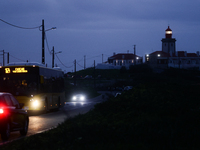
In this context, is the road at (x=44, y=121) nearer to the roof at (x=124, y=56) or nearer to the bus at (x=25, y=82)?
the bus at (x=25, y=82)

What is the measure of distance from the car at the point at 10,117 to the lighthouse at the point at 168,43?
142037mm

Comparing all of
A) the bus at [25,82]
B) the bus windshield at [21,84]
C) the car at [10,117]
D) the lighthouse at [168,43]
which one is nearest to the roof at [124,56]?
the lighthouse at [168,43]

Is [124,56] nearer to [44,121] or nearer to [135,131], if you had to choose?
[44,121]

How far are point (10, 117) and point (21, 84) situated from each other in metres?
11.0

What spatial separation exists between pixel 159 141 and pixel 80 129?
3.15 meters

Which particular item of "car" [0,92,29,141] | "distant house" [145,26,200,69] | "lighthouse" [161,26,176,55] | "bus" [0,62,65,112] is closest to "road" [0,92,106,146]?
"car" [0,92,29,141]

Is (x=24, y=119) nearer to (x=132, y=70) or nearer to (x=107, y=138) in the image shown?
(x=107, y=138)

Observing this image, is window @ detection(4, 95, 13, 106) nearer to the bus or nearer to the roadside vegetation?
the roadside vegetation

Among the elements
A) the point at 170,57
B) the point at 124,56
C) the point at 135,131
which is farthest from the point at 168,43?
the point at 135,131

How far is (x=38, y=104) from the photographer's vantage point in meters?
23.5

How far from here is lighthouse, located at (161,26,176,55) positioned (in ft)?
497

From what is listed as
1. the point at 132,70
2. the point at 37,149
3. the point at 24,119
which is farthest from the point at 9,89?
the point at 132,70

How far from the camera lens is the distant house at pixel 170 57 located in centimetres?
14400

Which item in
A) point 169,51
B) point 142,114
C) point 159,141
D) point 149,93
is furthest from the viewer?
point 169,51
